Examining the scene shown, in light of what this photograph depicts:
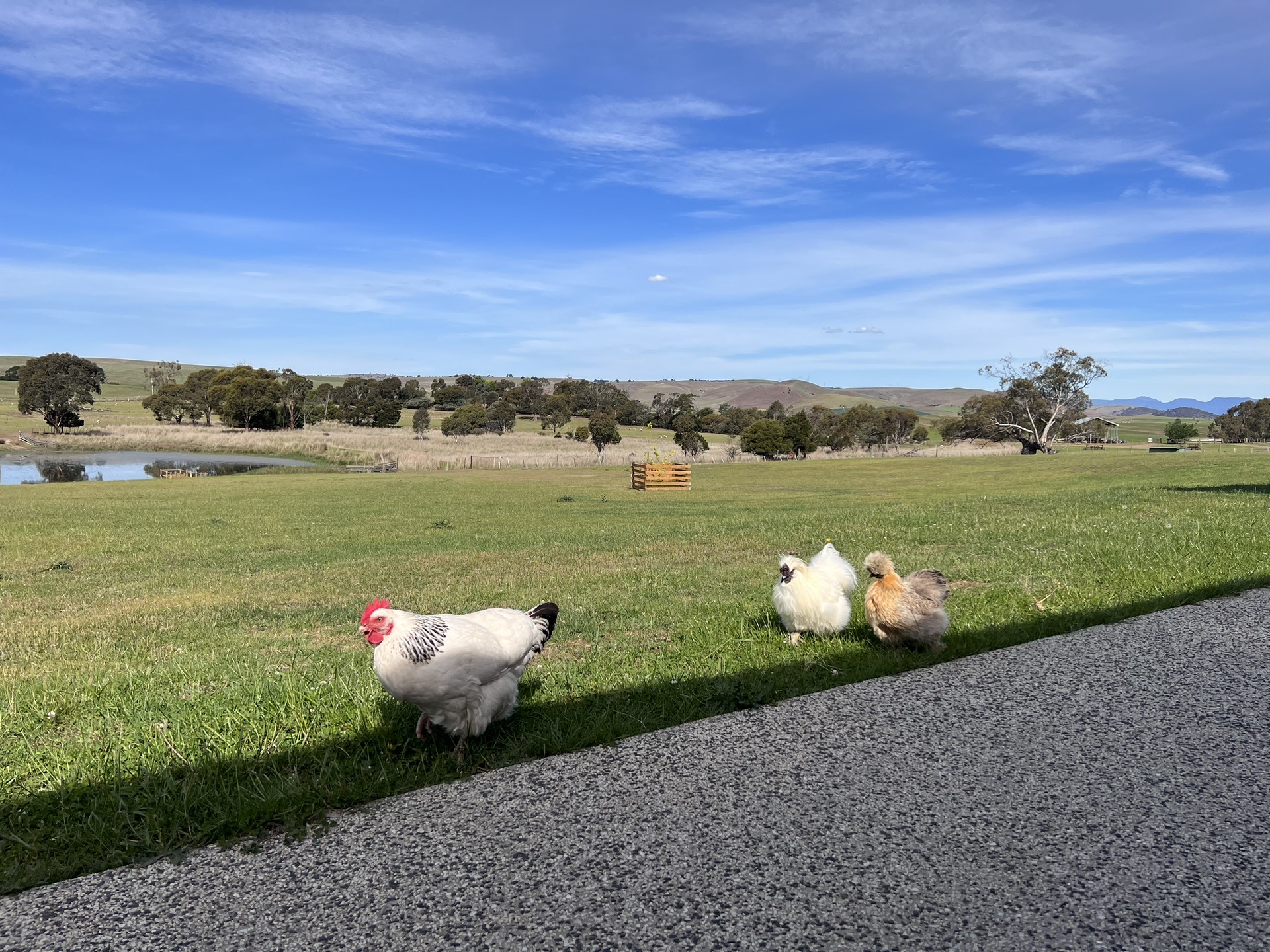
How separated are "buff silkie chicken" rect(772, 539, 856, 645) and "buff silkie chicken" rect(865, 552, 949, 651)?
37cm

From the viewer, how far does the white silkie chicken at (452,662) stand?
197 inches

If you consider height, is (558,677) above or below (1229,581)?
below

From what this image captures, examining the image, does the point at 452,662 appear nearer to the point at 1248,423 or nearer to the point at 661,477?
the point at 661,477

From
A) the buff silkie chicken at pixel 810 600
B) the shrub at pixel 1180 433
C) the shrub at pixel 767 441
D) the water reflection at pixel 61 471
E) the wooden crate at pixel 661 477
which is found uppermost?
the shrub at pixel 1180 433

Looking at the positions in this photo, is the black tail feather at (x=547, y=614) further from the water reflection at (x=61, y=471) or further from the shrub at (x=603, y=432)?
the shrub at (x=603, y=432)

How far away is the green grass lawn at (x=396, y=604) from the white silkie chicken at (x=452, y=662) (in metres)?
0.32

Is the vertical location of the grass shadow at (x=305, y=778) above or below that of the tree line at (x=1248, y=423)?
below

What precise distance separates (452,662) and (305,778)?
115 cm

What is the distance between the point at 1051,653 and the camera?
7.46m

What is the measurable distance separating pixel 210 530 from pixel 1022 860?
24.8 m

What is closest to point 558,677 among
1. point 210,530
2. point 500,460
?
point 210,530

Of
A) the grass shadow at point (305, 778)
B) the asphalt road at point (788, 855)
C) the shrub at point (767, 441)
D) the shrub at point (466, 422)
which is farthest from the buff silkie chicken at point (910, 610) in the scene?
the shrub at point (466, 422)

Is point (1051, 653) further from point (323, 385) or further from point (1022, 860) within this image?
point (323, 385)

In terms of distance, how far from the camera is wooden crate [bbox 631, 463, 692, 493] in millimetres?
44812
